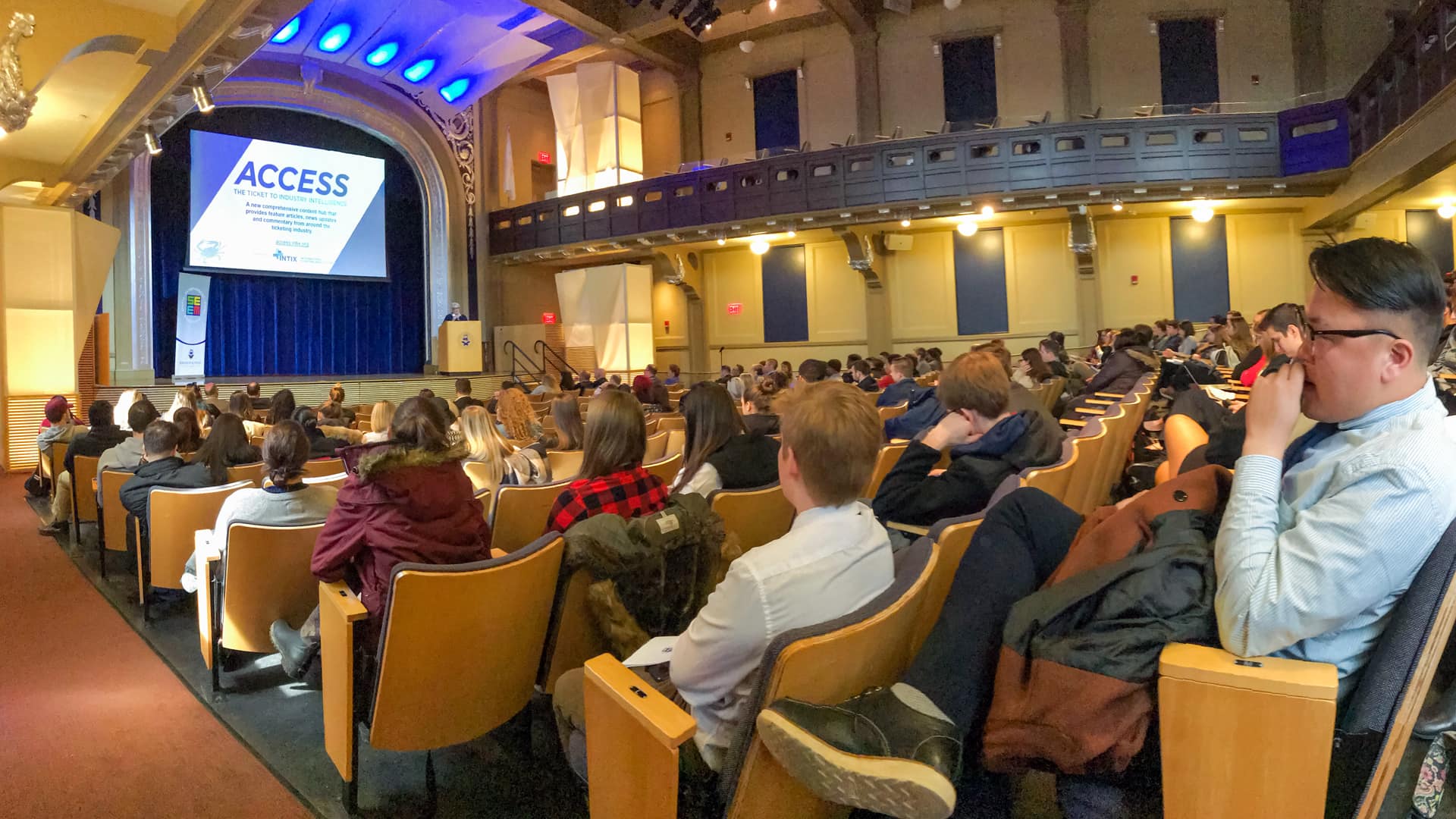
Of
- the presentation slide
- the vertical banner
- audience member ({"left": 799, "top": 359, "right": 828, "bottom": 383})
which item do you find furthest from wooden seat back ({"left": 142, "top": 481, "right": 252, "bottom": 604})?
the presentation slide

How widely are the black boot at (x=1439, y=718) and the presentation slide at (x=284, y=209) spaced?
14.3 meters

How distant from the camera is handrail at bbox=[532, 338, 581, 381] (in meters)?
14.3

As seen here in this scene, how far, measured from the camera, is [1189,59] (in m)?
11.0

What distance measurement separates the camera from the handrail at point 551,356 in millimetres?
14273

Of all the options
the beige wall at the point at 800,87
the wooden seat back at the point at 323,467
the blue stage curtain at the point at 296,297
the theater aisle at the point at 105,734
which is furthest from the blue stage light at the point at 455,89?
the theater aisle at the point at 105,734

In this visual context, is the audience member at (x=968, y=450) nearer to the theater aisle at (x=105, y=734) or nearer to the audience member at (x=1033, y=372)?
the theater aisle at (x=105, y=734)

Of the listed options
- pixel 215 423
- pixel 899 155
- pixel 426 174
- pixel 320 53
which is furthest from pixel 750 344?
pixel 215 423

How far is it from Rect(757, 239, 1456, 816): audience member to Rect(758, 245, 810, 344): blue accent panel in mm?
12523

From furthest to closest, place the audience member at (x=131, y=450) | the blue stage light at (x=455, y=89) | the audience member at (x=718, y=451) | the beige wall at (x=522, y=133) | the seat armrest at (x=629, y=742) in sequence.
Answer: the beige wall at (x=522, y=133)
the blue stage light at (x=455, y=89)
the audience member at (x=131, y=450)
the audience member at (x=718, y=451)
the seat armrest at (x=629, y=742)

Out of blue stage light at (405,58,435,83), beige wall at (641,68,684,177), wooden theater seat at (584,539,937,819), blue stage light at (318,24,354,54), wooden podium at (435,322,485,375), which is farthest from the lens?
beige wall at (641,68,684,177)

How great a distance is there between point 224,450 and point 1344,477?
14.0ft

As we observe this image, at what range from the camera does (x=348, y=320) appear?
14625 mm

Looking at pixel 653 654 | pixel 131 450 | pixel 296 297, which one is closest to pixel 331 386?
pixel 296 297

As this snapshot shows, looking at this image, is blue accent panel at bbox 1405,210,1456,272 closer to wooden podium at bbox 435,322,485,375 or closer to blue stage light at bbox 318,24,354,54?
wooden podium at bbox 435,322,485,375
